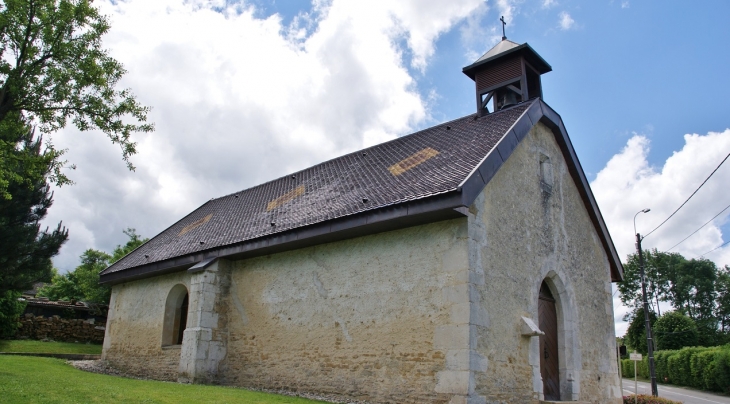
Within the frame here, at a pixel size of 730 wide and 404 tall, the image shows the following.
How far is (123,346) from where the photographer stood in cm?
1656

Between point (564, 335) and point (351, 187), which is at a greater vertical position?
point (351, 187)

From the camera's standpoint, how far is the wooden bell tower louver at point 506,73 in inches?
566

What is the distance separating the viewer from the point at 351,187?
13070 millimetres

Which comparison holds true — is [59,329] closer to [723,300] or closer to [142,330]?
[142,330]

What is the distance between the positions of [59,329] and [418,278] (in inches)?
724

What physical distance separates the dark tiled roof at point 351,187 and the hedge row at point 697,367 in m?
21.8

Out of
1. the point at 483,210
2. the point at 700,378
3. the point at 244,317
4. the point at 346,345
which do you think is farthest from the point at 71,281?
the point at 700,378

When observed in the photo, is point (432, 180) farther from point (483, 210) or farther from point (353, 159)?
point (353, 159)

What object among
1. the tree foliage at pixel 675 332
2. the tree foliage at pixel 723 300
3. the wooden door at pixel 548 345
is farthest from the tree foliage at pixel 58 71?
the tree foliage at pixel 723 300

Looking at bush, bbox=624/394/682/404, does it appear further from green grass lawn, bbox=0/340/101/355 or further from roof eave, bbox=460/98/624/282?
green grass lawn, bbox=0/340/101/355

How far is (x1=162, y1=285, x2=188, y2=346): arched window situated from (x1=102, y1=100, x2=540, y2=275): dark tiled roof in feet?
3.58

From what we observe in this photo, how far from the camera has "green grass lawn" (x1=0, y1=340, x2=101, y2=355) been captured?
1872 cm

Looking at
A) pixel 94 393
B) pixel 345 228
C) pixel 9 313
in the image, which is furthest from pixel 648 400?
pixel 9 313

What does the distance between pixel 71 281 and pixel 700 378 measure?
126 feet
